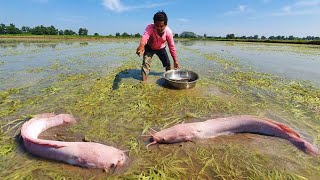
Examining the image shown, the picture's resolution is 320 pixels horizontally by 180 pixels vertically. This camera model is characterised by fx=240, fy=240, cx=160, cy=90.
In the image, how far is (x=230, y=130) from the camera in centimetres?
448

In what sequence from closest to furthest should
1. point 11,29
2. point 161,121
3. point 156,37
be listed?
point 161,121, point 156,37, point 11,29

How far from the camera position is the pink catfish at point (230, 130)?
4.05m

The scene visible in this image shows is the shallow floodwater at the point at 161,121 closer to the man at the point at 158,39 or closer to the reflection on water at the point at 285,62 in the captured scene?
the man at the point at 158,39

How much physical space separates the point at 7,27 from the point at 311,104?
110m

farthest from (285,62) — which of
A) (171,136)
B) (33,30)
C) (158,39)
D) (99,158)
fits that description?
(33,30)

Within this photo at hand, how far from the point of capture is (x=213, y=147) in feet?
13.1

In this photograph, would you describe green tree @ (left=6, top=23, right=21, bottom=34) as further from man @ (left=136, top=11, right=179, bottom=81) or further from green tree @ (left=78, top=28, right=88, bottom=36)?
man @ (left=136, top=11, right=179, bottom=81)

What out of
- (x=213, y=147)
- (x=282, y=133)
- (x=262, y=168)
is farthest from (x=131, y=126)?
(x=282, y=133)

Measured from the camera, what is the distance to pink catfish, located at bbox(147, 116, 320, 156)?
159 inches

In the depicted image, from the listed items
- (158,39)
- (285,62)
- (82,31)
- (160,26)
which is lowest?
(285,62)

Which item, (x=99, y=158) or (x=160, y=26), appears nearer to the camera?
(x=99, y=158)

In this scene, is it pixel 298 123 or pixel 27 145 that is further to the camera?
pixel 298 123

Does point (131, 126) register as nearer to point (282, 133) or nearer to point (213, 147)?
point (213, 147)

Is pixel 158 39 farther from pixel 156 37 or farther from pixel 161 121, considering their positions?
pixel 161 121
